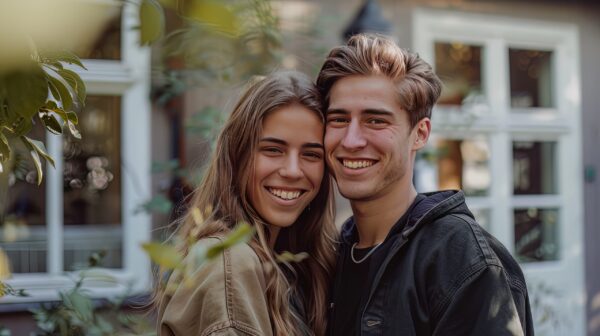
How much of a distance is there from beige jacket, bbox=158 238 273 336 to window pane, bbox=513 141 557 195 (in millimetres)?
4799

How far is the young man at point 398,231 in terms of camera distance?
1.60 meters

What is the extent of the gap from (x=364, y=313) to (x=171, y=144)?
2966 millimetres

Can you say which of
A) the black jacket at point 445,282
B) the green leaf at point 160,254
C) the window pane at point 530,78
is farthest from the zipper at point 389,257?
the window pane at point 530,78

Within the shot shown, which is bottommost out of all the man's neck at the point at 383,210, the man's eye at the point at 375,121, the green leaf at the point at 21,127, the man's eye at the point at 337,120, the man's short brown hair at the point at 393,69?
the man's neck at the point at 383,210

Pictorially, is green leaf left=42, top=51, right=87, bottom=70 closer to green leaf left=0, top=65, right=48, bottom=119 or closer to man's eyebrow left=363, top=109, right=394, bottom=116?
green leaf left=0, top=65, right=48, bottom=119

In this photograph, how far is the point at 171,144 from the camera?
178 inches

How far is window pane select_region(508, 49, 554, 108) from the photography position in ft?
19.7

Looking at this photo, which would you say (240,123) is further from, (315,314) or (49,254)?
(49,254)

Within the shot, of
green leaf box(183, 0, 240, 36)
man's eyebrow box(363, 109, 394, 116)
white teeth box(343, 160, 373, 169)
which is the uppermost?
man's eyebrow box(363, 109, 394, 116)

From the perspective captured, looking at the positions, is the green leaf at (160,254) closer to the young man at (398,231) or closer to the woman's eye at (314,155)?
the young man at (398,231)

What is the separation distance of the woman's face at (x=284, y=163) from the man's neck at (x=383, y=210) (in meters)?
0.18

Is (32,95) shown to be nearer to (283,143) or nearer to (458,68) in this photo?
(283,143)

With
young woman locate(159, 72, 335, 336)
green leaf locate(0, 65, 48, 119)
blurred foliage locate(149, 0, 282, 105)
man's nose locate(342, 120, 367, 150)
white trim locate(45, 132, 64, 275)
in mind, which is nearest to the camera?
green leaf locate(0, 65, 48, 119)

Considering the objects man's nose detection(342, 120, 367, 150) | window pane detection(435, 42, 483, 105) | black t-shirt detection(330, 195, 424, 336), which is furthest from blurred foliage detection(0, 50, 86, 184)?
window pane detection(435, 42, 483, 105)
